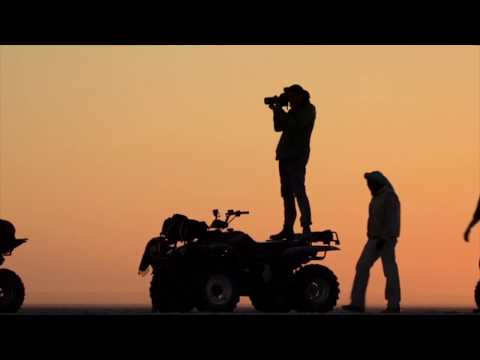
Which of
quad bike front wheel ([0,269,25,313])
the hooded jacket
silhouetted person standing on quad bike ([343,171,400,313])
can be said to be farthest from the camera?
quad bike front wheel ([0,269,25,313])

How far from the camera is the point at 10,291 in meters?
25.1

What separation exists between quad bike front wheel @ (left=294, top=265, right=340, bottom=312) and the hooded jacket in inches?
68.4

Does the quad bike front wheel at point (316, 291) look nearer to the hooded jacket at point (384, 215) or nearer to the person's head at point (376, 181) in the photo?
the hooded jacket at point (384, 215)

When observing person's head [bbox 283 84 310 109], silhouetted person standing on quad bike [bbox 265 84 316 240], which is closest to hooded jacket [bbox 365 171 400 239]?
silhouetted person standing on quad bike [bbox 265 84 316 240]

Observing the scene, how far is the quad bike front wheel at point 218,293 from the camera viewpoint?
83.0 feet

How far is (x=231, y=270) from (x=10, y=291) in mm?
4109

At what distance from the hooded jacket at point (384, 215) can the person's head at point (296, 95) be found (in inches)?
84.3

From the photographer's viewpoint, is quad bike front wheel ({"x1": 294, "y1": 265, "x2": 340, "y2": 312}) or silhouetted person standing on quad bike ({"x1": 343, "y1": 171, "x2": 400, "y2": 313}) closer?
silhouetted person standing on quad bike ({"x1": 343, "y1": 171, "x2": 400, "y2": 313})

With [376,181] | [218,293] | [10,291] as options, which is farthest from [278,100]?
[10,291]

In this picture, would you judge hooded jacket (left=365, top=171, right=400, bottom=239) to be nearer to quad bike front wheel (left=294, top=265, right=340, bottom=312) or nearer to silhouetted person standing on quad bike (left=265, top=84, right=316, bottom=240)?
silhouetted person standing on quad bike (left=265, top=84, right=316, bottom=240)

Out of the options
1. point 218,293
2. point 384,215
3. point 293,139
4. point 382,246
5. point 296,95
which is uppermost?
point 296,95

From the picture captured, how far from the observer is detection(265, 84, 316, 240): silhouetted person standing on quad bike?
82.6ft

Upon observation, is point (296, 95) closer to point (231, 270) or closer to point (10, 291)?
point (231, 270)
